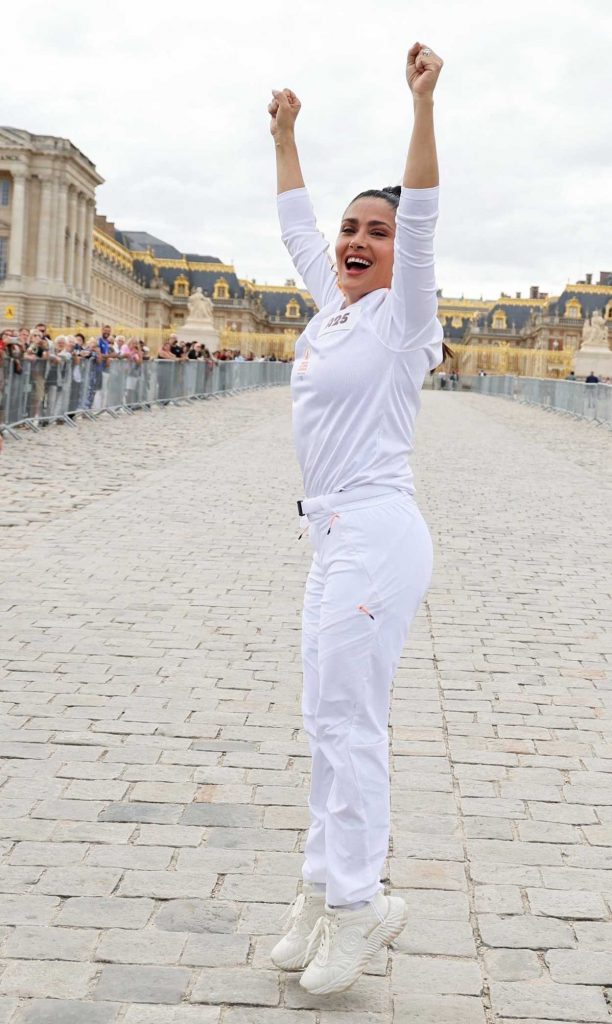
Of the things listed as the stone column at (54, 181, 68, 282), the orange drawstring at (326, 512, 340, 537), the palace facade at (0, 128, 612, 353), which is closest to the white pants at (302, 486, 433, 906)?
the orange drawstring at (326, 512, 340, 537)

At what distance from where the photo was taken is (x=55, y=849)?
12.8 feet

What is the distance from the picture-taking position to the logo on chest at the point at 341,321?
122 inches

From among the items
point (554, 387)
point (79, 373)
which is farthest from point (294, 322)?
point (79, 373)

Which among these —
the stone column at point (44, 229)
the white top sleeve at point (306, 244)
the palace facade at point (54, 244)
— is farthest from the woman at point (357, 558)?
the stone column at point (44, 229)

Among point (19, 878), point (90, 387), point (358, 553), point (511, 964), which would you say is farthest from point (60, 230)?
point (511, 964)

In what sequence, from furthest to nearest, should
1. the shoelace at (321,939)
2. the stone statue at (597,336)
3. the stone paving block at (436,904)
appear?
the stone statue at (597,336) → the stone paving block at (436,904) → the shoelace at (321,939)

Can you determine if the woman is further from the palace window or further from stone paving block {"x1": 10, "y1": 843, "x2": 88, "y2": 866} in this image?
the palace window

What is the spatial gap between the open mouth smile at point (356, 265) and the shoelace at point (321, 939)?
1556 mm

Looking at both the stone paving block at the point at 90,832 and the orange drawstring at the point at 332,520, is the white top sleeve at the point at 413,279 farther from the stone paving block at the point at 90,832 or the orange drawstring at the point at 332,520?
the stone paving block at the point at 90,832

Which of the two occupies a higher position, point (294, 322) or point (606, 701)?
point (294, 322)

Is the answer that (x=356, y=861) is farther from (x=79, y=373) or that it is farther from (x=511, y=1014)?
(x=79, y=373)

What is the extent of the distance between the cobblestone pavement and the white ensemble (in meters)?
0.42

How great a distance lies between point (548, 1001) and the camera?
3068mm

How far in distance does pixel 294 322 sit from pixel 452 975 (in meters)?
151
